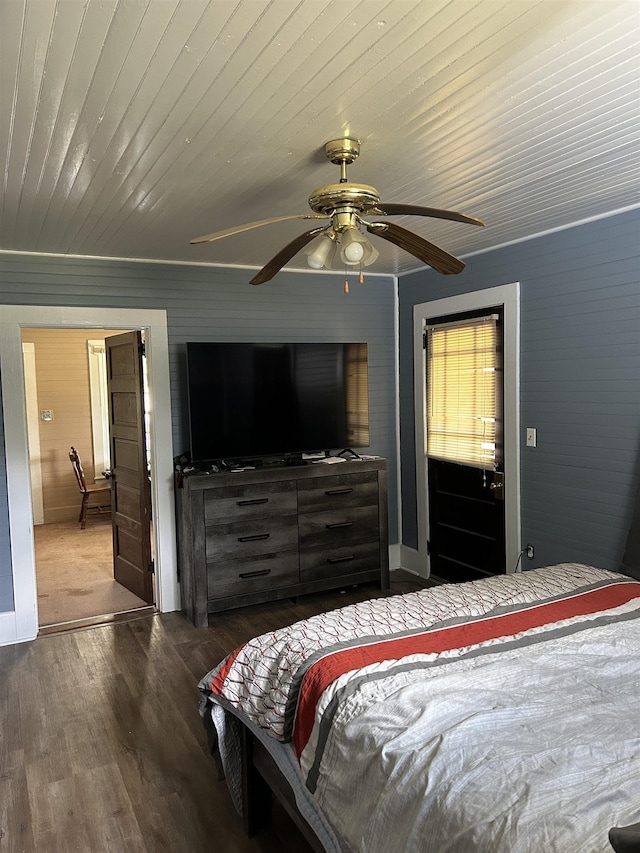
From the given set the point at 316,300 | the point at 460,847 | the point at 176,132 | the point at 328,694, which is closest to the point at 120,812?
the point at 328,694

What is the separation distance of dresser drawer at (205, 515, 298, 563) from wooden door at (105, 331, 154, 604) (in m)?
0.71

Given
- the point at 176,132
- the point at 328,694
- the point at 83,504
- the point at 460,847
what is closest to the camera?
the point at 460,847

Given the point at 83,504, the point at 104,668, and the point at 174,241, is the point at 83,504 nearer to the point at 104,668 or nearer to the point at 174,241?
the point at 104,668

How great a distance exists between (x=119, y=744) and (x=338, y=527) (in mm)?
2177

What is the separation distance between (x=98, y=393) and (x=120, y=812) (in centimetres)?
596

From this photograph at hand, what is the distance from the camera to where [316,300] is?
491cm

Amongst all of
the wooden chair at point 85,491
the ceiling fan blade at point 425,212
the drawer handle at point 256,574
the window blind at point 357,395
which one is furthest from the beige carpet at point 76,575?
the ceiling fan blade at point 425,212

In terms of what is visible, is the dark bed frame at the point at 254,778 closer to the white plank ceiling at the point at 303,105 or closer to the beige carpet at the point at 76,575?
the white plank ceiling at the point at 303,105

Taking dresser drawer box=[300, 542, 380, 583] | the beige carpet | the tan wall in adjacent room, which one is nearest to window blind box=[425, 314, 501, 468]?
dresser drawer box=[300, 542, 380, 583]

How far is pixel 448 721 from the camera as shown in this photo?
1604mm

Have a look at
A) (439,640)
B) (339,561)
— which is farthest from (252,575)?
(439,640)

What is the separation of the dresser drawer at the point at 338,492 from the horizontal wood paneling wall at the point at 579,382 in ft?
3.87

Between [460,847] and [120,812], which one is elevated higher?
[460,847]

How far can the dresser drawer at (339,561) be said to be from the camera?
14.6ft
